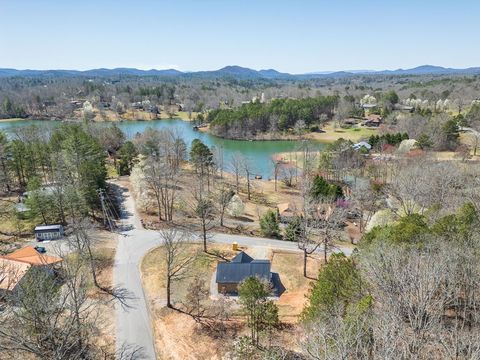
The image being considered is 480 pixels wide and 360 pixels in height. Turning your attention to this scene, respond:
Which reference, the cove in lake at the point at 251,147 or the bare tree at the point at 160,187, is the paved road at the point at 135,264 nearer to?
the bare tree at the point at 160,187

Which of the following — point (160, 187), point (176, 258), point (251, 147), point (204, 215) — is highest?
point (160, 187)

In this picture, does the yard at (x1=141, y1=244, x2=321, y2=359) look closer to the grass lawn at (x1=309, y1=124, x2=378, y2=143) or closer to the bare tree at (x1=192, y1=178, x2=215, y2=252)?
the bare tree at (x1=192, y1=178, x2=215, y2=252)

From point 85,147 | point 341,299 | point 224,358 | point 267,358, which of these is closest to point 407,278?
point 341,299

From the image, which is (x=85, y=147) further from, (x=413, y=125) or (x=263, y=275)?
(x=413, y=125)

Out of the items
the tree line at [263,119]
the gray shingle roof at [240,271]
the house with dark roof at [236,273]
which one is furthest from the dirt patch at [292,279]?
the tree line at [263,119]

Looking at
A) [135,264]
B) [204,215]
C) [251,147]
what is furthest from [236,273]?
[251,147]

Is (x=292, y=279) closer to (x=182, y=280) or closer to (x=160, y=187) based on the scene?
(x=182, y=280)
